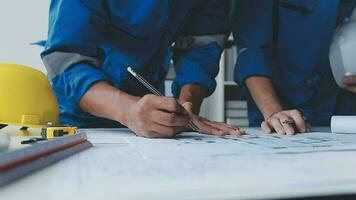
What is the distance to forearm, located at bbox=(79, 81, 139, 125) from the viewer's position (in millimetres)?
777

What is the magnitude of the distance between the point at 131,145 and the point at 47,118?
0.75 ft

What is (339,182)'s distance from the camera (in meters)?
0.34

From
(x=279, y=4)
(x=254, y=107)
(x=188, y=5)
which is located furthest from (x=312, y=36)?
(x=188, y=5)

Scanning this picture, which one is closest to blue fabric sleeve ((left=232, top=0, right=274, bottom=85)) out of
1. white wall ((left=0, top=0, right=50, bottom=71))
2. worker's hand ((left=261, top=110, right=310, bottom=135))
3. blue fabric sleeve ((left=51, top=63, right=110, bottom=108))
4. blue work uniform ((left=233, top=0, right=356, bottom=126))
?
blue work uniform ((left=233, top=0, right=356, bottom=126))

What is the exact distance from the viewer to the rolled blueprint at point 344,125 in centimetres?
87

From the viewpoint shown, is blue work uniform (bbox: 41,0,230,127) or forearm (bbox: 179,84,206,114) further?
forearm (bbox: 179,84,206,114)

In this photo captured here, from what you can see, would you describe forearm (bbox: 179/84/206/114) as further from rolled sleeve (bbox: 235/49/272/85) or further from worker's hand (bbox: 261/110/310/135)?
worker's hand (bbox: 261/110/310/135)

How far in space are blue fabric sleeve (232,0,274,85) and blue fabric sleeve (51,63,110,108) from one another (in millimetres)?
459

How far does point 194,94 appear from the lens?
1.10m

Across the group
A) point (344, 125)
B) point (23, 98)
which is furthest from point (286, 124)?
point (23, 98)

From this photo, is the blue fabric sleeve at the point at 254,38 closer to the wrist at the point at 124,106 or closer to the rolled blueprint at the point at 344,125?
the rolled blueprint at the point at 344,125

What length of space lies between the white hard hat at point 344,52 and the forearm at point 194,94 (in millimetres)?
348

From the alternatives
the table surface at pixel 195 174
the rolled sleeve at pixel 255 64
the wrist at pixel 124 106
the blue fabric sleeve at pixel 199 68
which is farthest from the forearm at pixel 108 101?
the rolled sleeve at pixel 255 64

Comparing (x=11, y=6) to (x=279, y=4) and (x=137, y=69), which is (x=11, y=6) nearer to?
(x=137, y=69)
